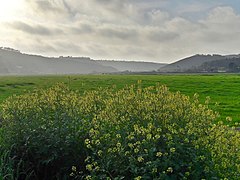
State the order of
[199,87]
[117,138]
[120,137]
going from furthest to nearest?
[199,87] < [117,138] < [120,137]

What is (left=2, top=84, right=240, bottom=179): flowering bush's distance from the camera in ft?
18.4

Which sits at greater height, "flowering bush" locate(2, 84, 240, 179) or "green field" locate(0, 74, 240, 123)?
"flowering bush" locate(2, 84, 240, 179)

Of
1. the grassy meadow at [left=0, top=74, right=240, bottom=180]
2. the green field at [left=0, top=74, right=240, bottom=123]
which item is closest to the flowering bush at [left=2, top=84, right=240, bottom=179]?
the grassy meadow at [left=0, top=74, right=240, bottom=180]

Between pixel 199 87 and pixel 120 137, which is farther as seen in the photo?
pixel 199 87

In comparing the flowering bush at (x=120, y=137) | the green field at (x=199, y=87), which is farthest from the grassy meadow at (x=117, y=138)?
the green field at (x=199, y=87)

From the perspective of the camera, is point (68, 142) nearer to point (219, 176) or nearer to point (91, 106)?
point (91, 106)

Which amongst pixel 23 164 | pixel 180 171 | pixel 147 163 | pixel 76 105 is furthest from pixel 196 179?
pixel 23 164

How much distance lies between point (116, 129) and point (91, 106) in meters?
1.48

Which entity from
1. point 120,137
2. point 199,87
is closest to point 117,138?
point 120,137

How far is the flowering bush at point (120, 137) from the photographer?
562 centimetres

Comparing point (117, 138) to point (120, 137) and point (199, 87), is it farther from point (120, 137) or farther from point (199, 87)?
point (199, 87)

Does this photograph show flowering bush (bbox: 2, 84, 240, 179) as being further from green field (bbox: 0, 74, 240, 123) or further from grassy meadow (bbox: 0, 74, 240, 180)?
green field (bbox: 0, 74, 240, 123)

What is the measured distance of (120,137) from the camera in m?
6.05

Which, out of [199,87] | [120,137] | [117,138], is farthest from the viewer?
[199,87]
